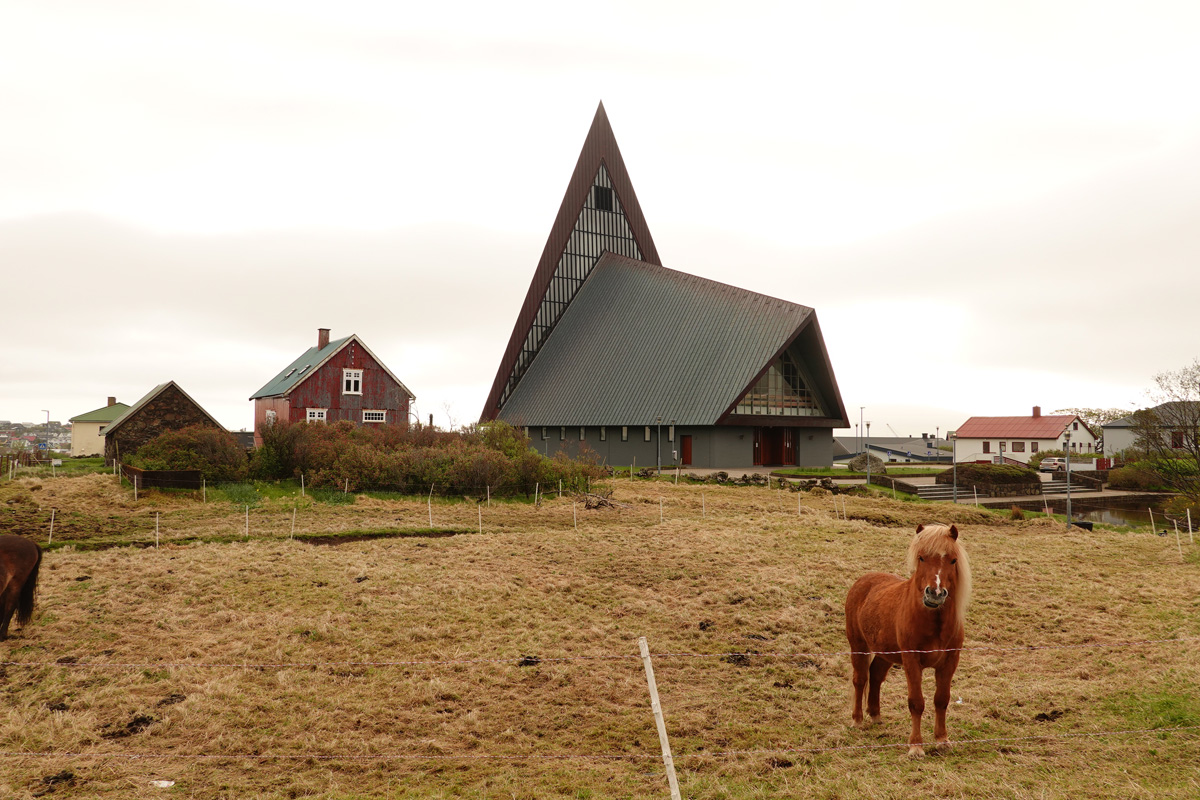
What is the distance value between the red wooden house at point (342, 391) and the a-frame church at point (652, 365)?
A: 336 inches

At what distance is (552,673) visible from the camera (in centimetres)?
932

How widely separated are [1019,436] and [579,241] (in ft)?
160

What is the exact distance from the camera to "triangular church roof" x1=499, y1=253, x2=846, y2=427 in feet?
135

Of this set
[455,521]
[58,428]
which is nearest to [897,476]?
[455,521]

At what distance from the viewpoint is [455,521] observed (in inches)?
830

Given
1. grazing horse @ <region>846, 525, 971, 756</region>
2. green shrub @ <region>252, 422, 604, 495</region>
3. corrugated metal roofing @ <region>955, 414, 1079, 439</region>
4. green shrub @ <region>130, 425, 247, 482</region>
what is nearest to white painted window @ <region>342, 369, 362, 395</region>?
green shrub @ <region>252, 422, 604, 495</region>

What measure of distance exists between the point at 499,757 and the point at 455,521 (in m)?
14.4

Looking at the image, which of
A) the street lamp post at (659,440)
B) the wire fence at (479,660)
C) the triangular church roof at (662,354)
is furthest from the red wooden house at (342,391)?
the wire fence at (479,660)

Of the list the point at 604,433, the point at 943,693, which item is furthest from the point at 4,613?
the point at 604,433

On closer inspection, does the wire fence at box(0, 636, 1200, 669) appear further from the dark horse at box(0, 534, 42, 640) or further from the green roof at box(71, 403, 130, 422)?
the green roof at box(71, 403, 130, 422)

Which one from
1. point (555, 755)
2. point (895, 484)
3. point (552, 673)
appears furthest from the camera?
point (895, 484)

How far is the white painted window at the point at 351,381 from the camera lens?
4344 cm

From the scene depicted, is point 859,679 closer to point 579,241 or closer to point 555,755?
point 555,755

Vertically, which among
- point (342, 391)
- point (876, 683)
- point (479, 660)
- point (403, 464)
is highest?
point (342, 391)
